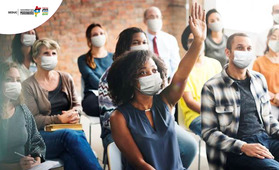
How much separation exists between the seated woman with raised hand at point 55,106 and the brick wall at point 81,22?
0.06 metres

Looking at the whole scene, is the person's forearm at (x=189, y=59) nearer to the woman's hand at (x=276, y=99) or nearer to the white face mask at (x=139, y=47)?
the white face mask at (x=139, y=47)

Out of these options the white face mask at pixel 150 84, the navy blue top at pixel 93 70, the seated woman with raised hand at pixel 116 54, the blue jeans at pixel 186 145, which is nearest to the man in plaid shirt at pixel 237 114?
the blue jeans at pixel 186 145

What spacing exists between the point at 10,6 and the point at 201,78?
1.26 m

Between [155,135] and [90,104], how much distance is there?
45 centimetres

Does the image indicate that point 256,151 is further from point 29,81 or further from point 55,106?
point 29,81

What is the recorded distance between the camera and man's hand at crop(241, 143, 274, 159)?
2.60m

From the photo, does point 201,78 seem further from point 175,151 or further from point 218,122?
point 175,151

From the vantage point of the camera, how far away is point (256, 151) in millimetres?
2607

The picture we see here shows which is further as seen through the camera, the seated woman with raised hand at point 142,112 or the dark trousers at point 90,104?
the dark trousers at point 90,104

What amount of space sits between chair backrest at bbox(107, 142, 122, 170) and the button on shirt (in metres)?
0.58

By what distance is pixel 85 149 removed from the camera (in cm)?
243

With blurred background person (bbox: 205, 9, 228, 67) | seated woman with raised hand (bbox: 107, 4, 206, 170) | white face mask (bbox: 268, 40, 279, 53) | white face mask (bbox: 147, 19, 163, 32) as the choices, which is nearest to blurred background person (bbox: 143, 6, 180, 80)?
white face mask (bbox: 147, 19, 163, 32)

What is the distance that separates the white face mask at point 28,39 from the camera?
2250mm

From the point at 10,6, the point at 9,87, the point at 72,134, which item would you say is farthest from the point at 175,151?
the point at 10,6
